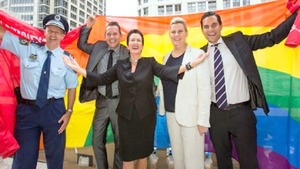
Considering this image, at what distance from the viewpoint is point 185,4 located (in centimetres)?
4409

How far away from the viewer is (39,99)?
7.88 feet

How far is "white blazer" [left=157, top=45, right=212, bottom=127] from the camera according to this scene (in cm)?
217

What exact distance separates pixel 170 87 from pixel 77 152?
8.21 ft

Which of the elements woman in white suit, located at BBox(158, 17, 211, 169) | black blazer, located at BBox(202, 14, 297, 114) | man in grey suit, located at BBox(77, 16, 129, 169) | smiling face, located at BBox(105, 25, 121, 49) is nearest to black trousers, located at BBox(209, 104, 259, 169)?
black blazer, located at BBox(202, 14, 297, 114)

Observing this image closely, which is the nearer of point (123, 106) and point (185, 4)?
point (123, 106)

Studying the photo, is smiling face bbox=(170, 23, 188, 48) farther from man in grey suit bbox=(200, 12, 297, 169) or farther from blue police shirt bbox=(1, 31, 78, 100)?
blue police shirt bbox=(1, 31, 78, 100)

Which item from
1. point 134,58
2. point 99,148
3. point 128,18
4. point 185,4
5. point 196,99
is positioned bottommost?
point 99,148

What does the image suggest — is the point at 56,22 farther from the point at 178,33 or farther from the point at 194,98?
the point at 194,98

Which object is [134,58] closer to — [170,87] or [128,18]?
[170,87]

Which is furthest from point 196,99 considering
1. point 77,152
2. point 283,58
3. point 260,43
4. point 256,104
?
point 77,152

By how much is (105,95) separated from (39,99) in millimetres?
754

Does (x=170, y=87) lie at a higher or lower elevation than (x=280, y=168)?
higher

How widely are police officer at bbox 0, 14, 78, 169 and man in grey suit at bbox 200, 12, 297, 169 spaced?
5.28 feet

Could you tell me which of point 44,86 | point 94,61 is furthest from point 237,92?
point 44,86
